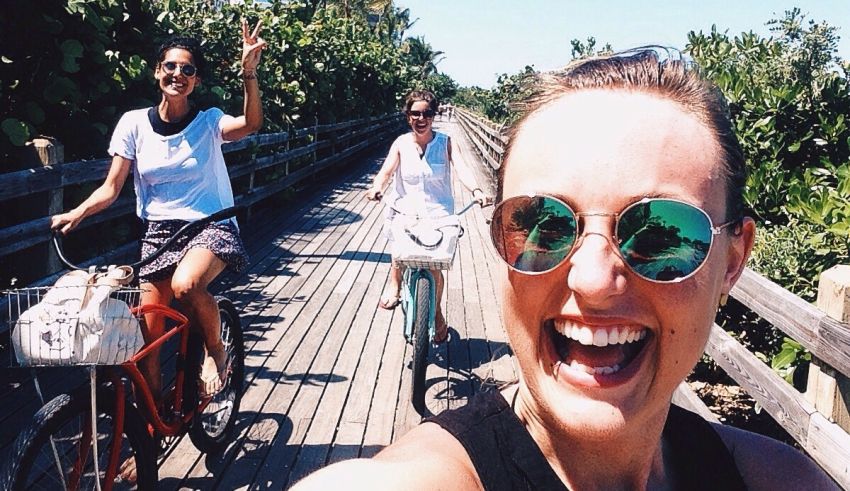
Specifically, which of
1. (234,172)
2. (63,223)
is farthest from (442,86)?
(63,223)

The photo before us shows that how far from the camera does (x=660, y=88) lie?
129cm

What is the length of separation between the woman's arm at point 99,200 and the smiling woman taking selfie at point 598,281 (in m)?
2.37

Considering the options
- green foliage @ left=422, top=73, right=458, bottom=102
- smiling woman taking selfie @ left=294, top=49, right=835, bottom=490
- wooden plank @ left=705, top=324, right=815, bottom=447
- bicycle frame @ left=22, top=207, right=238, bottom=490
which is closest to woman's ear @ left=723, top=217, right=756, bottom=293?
smiling woman taking selfie @ left=294, top=49, right=835, bottom=490

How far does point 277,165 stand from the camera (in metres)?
11.8

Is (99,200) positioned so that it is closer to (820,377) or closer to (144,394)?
(144,394)

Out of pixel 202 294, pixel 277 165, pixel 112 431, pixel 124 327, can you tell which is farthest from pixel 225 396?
pixel 277 165

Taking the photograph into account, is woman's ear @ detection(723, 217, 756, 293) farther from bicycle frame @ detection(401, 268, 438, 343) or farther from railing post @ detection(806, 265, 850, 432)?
bicycle frame @ detection(401, 268, 438, 343)

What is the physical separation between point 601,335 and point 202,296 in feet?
8.33

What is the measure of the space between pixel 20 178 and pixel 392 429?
8.00ft

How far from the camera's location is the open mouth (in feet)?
3.80

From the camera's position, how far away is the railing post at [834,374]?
248 centimetres

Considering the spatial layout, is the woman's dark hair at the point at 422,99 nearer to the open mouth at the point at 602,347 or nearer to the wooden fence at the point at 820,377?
the wooden fence at the point at 820,377

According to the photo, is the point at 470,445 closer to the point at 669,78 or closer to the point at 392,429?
the point at 669,78

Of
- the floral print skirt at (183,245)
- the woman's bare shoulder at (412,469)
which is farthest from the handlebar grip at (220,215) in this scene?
the woman's bare shoulder at (412,469)
